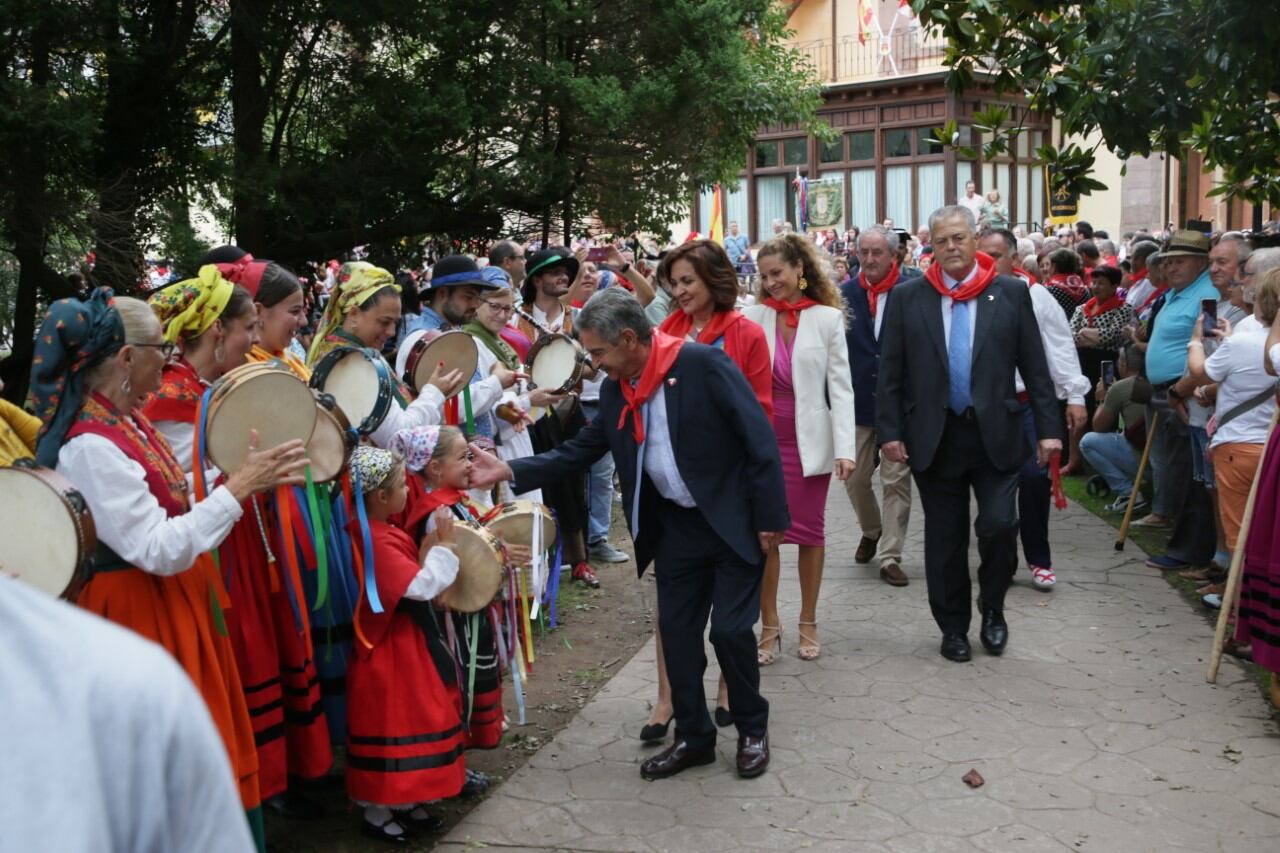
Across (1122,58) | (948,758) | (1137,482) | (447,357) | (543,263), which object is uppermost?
(1122,58)

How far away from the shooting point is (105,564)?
11.8 ft

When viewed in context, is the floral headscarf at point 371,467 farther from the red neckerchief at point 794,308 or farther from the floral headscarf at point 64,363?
the red neckerchief at point 794,308

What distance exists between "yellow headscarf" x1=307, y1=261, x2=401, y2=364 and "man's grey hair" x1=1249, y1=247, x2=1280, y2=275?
4.34m

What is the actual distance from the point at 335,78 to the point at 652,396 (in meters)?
4.96

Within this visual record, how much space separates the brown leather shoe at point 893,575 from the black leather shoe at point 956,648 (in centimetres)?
141

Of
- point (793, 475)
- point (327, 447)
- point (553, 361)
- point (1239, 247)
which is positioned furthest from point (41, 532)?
point (1239, 247)

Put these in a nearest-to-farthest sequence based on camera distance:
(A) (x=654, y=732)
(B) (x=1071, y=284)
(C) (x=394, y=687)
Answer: (C) (x=394, y=687) < (A) (x=654, y=732) < (B) (x=1071, y=284)

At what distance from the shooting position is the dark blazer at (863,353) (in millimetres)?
7957

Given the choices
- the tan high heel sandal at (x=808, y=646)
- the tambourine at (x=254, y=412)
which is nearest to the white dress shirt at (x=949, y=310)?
the tan high heel sandal at (x=808, y=646)

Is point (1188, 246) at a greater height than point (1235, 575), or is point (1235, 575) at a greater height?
point (1188, 246)

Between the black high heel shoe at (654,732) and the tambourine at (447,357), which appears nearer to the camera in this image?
the black high heel shoe at (654,732)

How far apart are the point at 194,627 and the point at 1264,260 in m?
5.43

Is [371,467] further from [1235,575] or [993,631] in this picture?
[1235,575]

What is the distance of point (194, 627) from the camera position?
12.4ft
